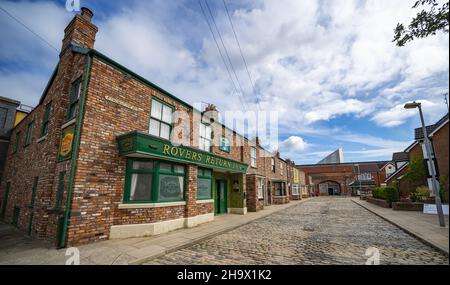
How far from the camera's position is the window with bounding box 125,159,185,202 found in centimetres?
813

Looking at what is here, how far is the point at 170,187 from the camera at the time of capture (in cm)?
938

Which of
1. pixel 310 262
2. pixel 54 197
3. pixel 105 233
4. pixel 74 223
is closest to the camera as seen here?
pixel 310 262

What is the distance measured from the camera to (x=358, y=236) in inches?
320

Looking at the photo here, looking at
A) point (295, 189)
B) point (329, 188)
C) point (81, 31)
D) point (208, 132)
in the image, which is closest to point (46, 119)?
point (81, 31)

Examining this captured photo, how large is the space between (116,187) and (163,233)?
8.68ft

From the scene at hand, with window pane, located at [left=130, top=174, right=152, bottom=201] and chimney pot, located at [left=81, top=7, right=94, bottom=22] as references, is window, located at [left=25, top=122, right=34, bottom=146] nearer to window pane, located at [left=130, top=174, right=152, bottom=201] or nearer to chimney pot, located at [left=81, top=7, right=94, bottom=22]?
chimney pot, located at [left=81, top=7, right=94, bottom=22]

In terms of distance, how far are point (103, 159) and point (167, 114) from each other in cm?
384

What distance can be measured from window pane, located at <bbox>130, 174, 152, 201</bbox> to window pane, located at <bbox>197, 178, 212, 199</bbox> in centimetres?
334

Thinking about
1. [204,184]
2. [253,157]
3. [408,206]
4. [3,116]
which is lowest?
[408,206]

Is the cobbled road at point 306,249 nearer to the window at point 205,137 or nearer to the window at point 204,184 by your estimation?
the window at point 204,184

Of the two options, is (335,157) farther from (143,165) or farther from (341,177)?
(143,165)
